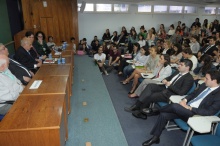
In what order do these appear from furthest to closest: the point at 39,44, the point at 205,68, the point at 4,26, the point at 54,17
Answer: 1. the point at 54,17
2. the point at 4,26
3. the point at 39,44
4. the point at 205,68

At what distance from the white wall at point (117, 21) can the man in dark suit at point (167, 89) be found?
6.72 meters

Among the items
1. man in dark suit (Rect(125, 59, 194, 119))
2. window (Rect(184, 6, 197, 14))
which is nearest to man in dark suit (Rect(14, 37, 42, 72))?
man in dark suit (Rect(125, 59, 194, 119))

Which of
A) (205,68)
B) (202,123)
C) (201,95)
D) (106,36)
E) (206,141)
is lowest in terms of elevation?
(206,141)

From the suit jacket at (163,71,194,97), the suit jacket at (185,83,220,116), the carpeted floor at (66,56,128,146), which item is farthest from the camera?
the suit jacket at (163,71,194,97)

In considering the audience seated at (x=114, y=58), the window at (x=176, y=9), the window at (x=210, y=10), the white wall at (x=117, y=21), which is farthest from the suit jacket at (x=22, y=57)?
the window at (x=210, y=10)

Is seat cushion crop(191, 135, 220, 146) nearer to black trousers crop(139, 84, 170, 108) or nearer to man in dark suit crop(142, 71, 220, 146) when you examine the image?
man in dark suit crop(142, 71, 220, 146)

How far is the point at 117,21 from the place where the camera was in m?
9.62

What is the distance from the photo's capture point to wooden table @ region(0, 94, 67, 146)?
160 cm

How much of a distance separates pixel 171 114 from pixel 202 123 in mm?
523

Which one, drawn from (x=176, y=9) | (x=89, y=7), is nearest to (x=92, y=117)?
(x=89, y=7)

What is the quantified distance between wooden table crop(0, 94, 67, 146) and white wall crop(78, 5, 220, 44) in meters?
7.90

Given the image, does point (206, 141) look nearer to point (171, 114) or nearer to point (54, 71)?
point (171, 114)

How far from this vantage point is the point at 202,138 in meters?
2.04

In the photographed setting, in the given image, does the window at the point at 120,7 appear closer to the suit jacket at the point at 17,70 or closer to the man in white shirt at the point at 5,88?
the suit jacket at the point at 17,70
